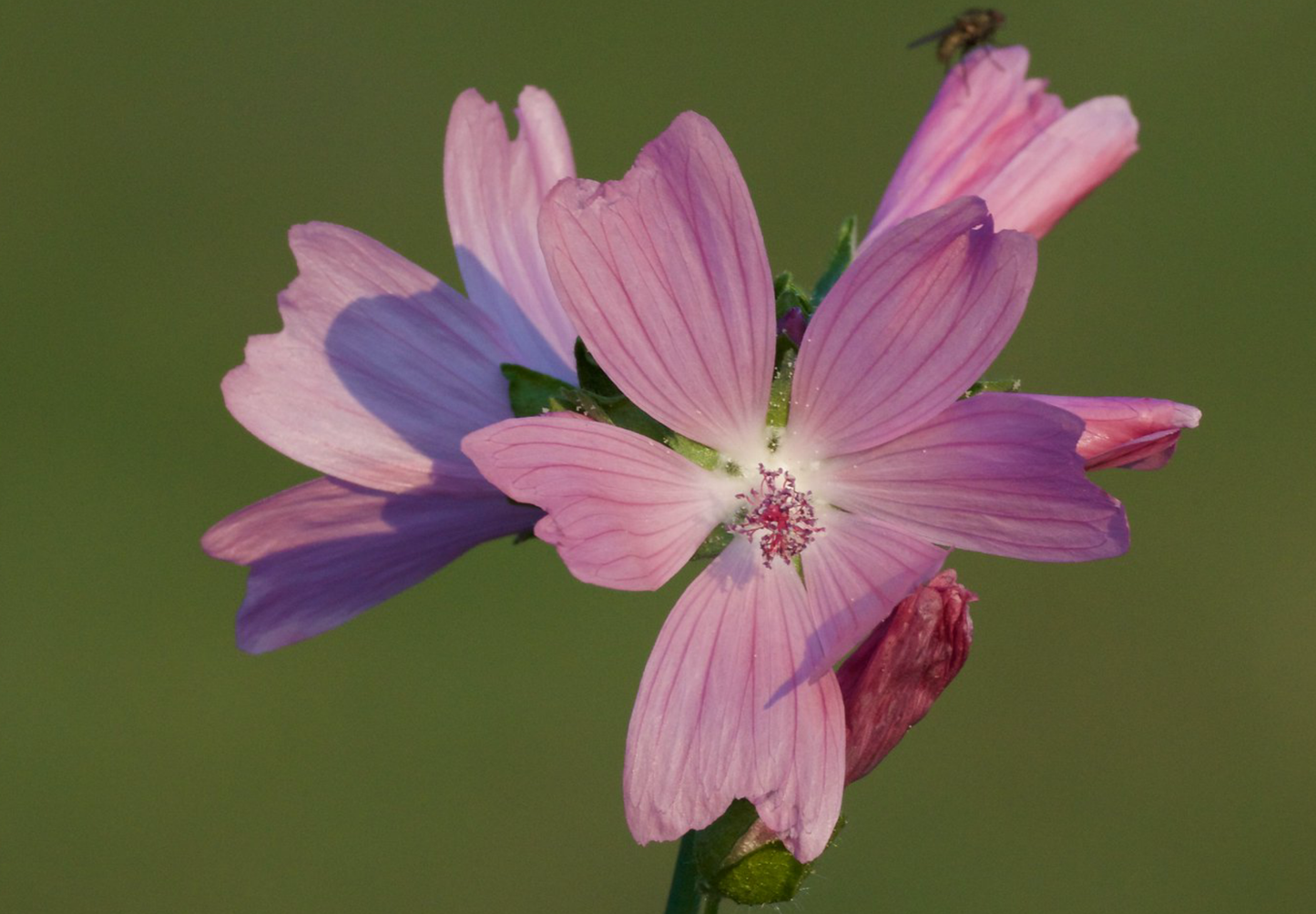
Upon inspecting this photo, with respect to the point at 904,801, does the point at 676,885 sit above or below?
below

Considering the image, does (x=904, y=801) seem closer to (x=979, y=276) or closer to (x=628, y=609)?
(x=628, y=609)

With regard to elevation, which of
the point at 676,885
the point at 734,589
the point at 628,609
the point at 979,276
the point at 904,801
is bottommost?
the point at 676,885

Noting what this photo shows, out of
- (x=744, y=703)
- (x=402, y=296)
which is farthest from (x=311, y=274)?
(x=744, y=703)

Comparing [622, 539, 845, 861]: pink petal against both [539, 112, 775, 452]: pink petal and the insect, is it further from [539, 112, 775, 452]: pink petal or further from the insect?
the insect

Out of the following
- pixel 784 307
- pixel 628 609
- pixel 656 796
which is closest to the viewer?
pixel 656 796

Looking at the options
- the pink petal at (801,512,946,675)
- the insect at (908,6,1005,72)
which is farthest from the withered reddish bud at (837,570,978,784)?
the insect at (908,6,1005,72)

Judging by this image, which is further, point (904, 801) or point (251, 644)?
point (904, 801)

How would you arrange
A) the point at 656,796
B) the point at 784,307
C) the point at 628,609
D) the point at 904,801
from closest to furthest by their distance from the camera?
the point at 656,796 → the point at 784,307 → the point at 904,801 → the point at 628,609

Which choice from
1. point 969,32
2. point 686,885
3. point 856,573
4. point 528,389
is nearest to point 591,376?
point 528,389
